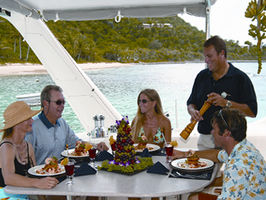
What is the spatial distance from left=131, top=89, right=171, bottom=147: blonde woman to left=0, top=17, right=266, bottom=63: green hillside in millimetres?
23020

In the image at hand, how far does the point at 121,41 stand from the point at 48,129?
1019 inches

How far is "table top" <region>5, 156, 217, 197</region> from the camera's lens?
1556 mm

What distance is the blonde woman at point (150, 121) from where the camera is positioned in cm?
277

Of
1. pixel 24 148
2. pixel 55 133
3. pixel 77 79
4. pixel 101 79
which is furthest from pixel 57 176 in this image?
pixel 101 79

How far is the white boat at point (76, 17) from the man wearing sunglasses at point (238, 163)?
217 centimetres

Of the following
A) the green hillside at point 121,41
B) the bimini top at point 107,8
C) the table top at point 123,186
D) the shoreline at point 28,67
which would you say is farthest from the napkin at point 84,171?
the shoreline at point 28,67

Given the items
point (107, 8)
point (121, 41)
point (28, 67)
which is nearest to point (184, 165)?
point (107, 8)

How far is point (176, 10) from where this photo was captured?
143 inches

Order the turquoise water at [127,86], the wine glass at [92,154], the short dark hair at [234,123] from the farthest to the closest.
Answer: the turquoise water at [127,86], the wine glass at [92,154], the short dark hair at [234,123]

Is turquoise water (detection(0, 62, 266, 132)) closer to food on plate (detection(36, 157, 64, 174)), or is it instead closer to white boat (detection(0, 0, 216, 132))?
white boat (detection(0, 0, 216, 132))

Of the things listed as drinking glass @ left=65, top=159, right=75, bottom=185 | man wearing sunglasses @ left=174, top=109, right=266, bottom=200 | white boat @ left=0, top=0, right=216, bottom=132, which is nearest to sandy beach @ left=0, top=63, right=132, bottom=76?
white boat @ left=0, top=0, right=216, bottom=132

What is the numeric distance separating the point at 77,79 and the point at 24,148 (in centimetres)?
305

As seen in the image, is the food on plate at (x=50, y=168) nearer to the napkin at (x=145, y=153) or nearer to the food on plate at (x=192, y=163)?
the napkin at (x=145, y=153)

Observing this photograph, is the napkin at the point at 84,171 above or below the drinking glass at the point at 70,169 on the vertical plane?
below
